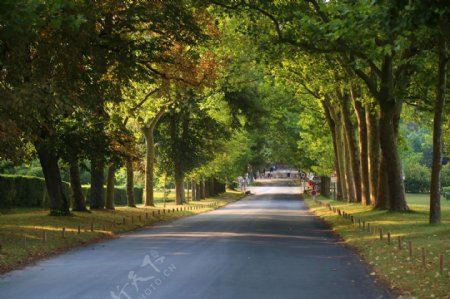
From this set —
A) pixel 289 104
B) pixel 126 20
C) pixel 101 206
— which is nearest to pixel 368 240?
pixel 126 20

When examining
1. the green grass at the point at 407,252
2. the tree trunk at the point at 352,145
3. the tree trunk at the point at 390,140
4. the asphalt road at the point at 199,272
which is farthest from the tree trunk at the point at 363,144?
the asphalt road at the point at 199,272

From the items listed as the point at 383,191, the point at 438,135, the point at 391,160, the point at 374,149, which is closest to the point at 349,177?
the point at 374,149

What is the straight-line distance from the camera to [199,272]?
12562mm

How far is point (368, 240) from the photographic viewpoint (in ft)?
60.3

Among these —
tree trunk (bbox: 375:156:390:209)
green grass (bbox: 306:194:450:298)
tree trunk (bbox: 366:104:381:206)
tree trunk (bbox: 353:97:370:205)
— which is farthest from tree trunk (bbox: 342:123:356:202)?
→ green grass (bbox: 306:194:450:298)

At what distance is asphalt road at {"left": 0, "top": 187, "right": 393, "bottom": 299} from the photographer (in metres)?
10.4

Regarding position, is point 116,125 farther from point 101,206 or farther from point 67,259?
point 67,259

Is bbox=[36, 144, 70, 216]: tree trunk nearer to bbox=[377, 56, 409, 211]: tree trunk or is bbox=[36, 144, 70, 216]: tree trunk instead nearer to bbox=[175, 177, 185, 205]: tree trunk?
bbox=[377, 56, 409, 211]: tree trunk

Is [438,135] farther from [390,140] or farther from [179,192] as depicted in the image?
[179,192]

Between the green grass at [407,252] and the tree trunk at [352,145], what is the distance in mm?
14274

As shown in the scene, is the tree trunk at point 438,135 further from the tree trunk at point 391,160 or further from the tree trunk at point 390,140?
the tree trunk at point 391,160

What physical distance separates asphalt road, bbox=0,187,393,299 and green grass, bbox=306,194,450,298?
1.56 feet

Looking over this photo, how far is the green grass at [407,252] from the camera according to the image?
1061cm

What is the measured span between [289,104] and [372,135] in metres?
17.7
